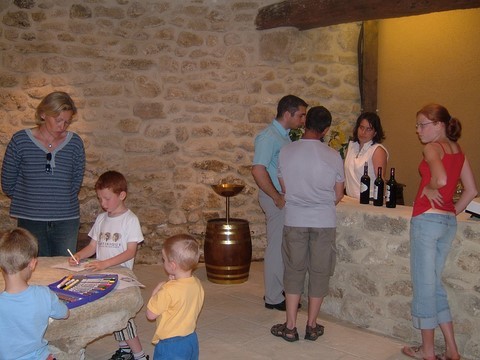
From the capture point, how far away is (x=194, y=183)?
6121 millimetres

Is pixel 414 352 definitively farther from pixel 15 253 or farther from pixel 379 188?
pixel 15 253

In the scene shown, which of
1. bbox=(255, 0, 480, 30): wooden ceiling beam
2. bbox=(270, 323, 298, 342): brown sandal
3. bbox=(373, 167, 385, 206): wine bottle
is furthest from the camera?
bbox=(255, 0, 480, 30): wooden ceiling beam

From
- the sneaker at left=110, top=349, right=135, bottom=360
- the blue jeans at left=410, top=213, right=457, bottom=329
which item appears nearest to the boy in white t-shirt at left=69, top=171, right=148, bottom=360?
the sneaker at left=110, top=349, right=135, bottom=360

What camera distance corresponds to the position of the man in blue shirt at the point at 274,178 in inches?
173

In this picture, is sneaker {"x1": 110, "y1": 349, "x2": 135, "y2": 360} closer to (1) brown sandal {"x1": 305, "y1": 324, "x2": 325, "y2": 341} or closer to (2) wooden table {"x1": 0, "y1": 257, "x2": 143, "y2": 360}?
(2) wooden table {"x1": 0, "y1": 257, "x2": 143, "y2": 360}

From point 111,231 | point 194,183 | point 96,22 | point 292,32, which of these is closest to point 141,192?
point 194,183

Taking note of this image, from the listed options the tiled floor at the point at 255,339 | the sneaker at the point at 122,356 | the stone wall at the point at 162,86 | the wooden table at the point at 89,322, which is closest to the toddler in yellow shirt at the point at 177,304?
the wooden table at the point at 89,322

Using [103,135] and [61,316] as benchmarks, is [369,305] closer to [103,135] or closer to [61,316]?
[61,316]

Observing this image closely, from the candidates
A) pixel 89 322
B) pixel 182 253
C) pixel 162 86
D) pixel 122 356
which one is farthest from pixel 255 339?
pixel 162 86

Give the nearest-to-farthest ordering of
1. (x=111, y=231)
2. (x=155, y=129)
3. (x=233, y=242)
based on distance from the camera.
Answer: (x=111, y=231) < (x=233, y=242) < (x=155, y=129)

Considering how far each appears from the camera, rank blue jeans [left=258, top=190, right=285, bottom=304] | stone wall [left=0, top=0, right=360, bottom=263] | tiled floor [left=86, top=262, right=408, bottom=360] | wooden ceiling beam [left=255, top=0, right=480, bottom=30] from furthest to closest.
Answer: stone wall [left=0, top=0, right=360, bottom=263] → wooden ceiling beam [left=255, top=0, right=480, bottom=30] → blue jeans [left=258, top=190, right=285, bottom=304] → tiled floor [left=86, top=262, right=408, bottom=360]

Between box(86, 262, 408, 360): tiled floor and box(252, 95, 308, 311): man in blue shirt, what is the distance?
0.22 meters

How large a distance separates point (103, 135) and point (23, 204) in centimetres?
238

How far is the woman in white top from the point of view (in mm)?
4375
